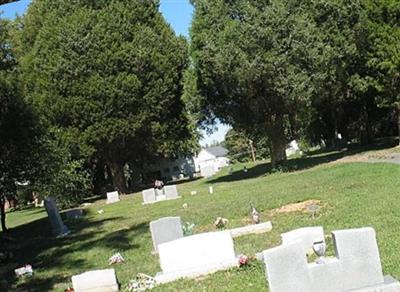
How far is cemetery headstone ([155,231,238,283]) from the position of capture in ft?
34.1

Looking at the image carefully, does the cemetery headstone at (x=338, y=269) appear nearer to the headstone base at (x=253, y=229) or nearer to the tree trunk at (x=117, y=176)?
the headstone base at (x=253, y=229)

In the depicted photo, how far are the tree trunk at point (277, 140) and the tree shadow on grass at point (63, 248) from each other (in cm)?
1504

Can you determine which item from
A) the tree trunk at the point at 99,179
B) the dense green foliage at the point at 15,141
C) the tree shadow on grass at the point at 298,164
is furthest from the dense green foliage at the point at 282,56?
the tree trunk at the point at 99,179

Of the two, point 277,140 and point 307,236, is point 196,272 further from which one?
point 277,140

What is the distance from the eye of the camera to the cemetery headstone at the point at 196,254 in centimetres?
1038

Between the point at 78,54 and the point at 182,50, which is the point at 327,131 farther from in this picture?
the point at 78,54

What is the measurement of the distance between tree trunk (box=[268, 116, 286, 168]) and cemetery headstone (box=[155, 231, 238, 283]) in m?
26.5

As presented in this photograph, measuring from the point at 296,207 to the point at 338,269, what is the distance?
387 inches

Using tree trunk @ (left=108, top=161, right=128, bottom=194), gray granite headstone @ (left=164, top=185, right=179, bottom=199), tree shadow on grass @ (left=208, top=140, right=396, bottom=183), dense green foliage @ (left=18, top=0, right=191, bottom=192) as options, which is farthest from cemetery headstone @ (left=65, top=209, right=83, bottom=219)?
tree trunk @ (left=108, top=161, right=128, bottom=194)

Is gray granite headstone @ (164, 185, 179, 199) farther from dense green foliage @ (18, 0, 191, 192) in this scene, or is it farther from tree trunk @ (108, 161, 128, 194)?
tree trunk @ (108, 161, 128, 194)

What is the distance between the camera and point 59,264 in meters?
14.9

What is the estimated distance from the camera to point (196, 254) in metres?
10.4

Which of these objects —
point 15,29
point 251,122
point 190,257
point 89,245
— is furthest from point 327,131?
→ point 190,257

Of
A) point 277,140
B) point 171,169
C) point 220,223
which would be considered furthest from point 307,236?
point 171,169
